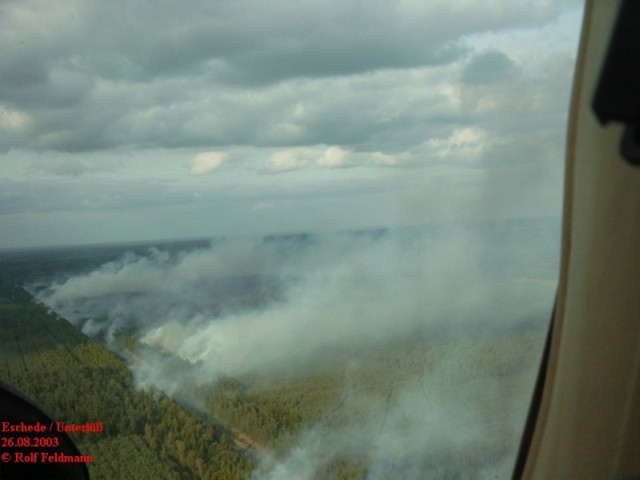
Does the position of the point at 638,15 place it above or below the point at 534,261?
above

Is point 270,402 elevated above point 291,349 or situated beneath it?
situated beneath

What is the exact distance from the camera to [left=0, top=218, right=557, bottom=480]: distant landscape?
3.59m

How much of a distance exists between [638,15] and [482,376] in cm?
241

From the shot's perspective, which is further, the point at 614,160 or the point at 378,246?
the point at 378,246

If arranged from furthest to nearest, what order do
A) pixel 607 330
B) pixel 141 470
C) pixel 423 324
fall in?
1. pixel 423 324
2. pixel 141 470
3. pixel 607 330

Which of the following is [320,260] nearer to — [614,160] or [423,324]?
[423,324]

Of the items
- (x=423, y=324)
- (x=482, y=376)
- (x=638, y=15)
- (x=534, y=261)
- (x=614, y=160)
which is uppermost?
(x=638, y=15)

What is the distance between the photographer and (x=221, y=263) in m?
3.90

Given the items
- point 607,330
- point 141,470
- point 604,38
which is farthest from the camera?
point 141,470

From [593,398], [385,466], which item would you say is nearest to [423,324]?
[385,466]

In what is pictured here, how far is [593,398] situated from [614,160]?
0.73 metres

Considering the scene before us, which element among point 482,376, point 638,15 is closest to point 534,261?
point 482,376

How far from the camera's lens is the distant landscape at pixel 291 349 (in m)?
3.59

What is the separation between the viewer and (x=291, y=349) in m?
3.82
